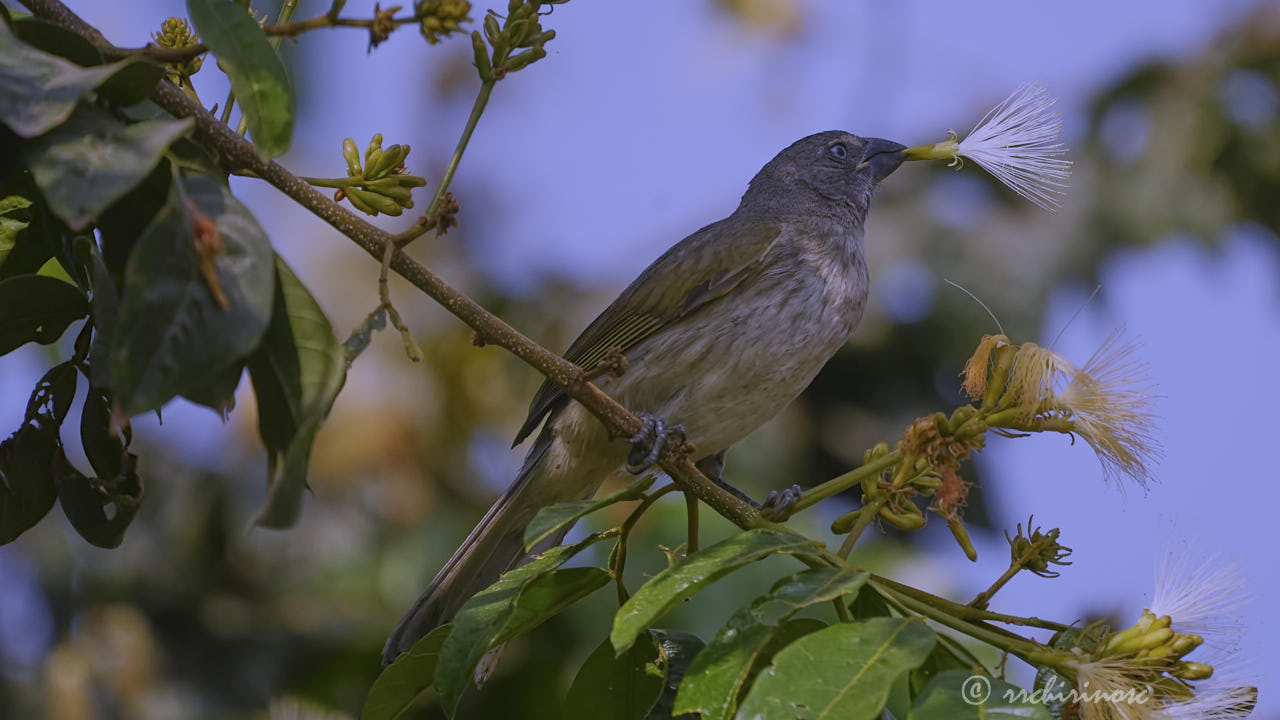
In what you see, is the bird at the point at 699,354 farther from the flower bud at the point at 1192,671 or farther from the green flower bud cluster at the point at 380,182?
the flower bud at the point at 1192,671

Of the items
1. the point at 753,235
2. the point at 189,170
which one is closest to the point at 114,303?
the point at 189,170

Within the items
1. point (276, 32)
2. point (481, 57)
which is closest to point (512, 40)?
point (481, 57)

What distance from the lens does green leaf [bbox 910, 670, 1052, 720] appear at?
1.75 metres

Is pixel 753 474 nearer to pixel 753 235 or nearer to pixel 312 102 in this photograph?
pixel 753 235

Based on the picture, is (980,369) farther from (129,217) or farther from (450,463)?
(450,463)

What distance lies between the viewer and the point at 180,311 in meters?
1.53

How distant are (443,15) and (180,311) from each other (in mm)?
642

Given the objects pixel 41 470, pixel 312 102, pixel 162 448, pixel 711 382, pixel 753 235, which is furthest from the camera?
pixel 312 102

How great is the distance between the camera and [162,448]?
219 inches

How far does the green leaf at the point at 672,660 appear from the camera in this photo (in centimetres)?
241

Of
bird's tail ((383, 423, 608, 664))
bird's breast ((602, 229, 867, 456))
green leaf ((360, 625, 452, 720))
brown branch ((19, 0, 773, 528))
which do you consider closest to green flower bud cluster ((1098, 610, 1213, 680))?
brown branch ((19, 0, 773, 528))

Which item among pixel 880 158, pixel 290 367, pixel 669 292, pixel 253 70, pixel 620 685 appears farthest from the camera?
pixel 880 158

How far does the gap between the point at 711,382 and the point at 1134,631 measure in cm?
203

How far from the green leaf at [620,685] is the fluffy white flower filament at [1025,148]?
4.41ft
